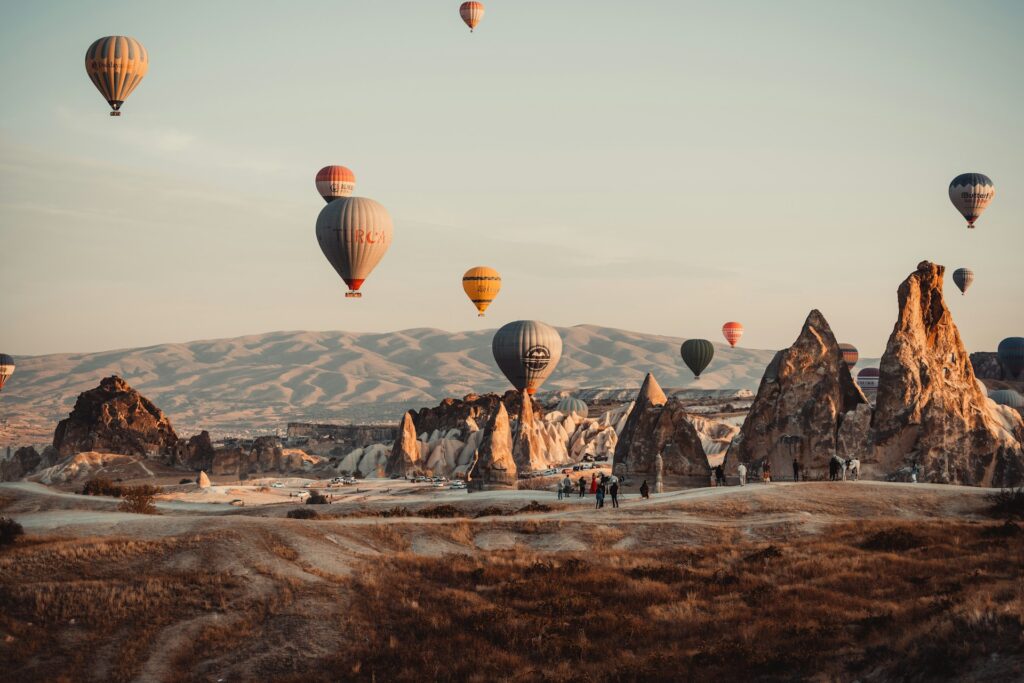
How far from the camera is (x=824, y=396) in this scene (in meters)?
60.8

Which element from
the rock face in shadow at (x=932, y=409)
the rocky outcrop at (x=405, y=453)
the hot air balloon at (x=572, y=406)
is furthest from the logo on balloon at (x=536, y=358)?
the rock face in shadow at (x=932, y=409)

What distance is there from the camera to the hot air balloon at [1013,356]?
577ft

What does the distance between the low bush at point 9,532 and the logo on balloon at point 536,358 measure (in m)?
91.5

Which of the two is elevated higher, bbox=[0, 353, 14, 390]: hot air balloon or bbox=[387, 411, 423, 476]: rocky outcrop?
bbox=[0, 353, 14, 390]: hot air balloon

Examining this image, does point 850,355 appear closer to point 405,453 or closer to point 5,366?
point 405,453

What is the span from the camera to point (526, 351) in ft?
419

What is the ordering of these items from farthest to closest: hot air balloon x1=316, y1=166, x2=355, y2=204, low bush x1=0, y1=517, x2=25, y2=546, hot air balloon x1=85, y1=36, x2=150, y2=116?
hot air balloon x1=316, y1=166, x2=355, y2=204
hot air balloon x1=85, y1=36, x2=150, y2=116
low bush x1=0, y1=517, x2=25, y2=546

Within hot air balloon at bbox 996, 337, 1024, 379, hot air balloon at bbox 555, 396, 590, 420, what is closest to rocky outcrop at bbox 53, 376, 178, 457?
hot air balloon at bbox 555, 396, 590, 420

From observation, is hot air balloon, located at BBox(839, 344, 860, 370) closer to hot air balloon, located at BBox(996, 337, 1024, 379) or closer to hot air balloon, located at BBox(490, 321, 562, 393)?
hot air balloon, located at BBox(996, 337, 1024, 379)

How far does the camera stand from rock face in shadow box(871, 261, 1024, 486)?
59562 mm

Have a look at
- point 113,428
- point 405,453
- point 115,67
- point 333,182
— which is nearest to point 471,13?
point 333,182

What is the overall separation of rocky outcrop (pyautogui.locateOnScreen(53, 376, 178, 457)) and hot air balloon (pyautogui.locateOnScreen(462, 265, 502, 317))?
134ft

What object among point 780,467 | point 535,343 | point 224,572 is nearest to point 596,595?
point 224,572

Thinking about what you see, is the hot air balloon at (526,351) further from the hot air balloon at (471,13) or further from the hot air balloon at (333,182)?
the hot air balloon at (471,13)
